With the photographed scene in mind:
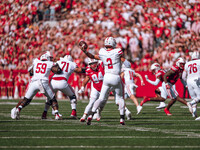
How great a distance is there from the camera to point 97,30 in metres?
23.8

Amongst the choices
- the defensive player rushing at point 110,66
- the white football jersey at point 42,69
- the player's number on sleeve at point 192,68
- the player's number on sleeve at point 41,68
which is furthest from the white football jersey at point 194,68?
the player's number on sleeve at point 41,68

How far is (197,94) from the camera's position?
487 inches

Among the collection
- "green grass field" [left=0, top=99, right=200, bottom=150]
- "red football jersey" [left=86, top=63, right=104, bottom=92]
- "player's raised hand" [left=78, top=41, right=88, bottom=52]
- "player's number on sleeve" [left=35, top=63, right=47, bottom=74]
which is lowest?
"green grass field" [left=0, top=99, right=200, bottom=150]

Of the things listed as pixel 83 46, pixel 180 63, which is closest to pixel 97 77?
pixel 83 46

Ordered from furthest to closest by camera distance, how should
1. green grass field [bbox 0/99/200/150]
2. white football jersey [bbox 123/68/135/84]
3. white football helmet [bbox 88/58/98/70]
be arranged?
white football jersey [bbox 123/68/135/84] → white football helmet [bbox 88/58/98/70] → green grass field [bbox 0/99/200/150]

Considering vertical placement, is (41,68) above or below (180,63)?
above

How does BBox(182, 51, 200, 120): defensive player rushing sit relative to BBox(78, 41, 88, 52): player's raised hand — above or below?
below

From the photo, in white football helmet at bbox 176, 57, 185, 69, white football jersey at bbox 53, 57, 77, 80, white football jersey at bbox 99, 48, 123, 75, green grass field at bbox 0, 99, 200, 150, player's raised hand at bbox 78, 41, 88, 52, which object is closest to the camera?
green grass field at bbox 0, 99, 200, 150

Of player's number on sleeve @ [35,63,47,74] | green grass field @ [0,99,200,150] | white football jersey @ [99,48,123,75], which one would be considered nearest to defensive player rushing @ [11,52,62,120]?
player's number on sleeve @ [35,63,47,74]

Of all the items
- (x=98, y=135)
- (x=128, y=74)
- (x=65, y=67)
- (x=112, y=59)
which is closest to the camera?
(x=98, y=135)

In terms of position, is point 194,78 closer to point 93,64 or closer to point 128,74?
point 93,64

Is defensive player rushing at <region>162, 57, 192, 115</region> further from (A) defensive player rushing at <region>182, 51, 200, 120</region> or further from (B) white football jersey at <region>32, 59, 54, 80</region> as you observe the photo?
(B) white football jersey at <region>32, 59, 54, 80</region>

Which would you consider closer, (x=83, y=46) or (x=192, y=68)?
(x=83, y=46)

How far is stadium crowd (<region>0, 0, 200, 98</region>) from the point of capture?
73.2 ft
